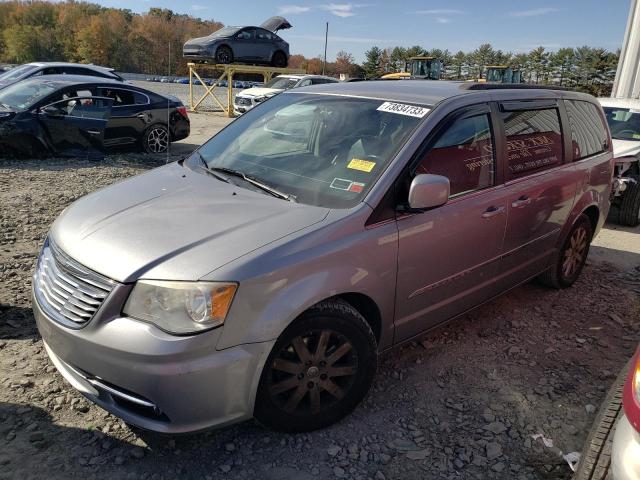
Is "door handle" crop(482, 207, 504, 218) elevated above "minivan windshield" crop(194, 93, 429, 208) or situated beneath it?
situated beneath

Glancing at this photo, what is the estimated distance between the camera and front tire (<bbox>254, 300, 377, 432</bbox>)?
2.38 m

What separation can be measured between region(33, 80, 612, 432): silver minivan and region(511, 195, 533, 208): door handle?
0.05 feet

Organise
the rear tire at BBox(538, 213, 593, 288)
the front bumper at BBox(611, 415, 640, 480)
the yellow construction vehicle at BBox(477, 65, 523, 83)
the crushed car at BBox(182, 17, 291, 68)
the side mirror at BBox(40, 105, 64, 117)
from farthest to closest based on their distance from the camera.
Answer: the yellow construction vehicle at BBox(477, 65, 523, 83)
the crushed car at BBox(182, 17, 291, 68)
the side mirror at BBox(40, 105, 64, 117)
the rear tire at BBox(538, 213, 593, 288)
the front bumper at BBox(611, 415, 640, 480)

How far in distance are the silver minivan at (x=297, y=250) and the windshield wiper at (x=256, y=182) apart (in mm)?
12

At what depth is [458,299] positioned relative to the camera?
3.30 meters

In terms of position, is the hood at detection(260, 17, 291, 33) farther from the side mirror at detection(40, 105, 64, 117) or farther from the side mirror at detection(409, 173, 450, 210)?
the side mirror at detection(409, 173, 450, 210)

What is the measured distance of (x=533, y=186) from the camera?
3688 mm

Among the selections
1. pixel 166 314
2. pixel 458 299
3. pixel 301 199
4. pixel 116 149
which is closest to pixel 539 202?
pixel 458 299

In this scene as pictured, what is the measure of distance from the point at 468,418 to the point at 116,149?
8.74m

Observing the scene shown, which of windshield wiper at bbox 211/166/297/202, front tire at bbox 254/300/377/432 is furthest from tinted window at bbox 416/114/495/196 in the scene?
front tire at bbox 254/300/377/432

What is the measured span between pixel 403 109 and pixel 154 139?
823 cm

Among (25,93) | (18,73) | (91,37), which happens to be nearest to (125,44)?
(91,37)

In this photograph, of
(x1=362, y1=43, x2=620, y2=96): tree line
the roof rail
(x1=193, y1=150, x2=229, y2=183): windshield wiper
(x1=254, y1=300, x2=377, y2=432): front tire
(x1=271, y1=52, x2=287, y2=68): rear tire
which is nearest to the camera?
(x1=254, y1=300, x2=377, y2=432): front tire


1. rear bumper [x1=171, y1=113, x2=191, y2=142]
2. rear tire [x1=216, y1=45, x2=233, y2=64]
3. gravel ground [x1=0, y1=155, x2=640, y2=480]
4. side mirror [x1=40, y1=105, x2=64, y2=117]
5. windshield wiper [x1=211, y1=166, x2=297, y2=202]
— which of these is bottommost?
gravel ground [x1=0, y1=155, x2=640, y2=480]
